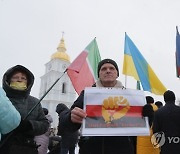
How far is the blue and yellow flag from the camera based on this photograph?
5253 millimetres

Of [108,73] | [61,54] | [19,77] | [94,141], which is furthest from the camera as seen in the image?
[61,54]

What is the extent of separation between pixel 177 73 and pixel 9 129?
393 centimetres

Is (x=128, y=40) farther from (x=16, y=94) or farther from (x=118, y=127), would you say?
(x=118, y=127)

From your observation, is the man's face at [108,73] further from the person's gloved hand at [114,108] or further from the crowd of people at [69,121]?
the person's gloved hand at [114,108]

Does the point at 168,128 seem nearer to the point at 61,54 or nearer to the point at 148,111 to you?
the point at 148,111

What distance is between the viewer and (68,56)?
56.3 m

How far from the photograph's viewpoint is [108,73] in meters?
2.75

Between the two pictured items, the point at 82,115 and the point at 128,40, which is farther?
the point at 128,40

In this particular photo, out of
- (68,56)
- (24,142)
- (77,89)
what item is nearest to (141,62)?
(77,89)

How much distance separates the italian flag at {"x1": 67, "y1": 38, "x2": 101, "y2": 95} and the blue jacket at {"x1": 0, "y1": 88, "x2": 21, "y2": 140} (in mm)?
2692

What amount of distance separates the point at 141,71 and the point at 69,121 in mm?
3413

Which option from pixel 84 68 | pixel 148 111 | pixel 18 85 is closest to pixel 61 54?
pixel 84 68

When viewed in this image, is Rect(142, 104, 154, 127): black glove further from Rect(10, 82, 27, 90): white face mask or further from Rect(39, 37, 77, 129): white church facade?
Rect(39, 37, 77, 129): white church facade

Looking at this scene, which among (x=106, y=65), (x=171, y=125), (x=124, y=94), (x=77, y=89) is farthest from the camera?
(x=77, y=89)
